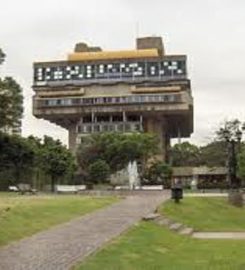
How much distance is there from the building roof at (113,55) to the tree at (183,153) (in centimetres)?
2066

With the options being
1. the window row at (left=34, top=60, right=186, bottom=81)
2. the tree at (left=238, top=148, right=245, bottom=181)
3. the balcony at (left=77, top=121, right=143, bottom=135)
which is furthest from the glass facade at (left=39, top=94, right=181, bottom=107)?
the tree at (left=238, top=148, right=245, bottom=181)

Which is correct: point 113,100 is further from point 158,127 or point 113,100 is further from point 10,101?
point 10,101

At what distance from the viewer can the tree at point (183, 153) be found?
516ft

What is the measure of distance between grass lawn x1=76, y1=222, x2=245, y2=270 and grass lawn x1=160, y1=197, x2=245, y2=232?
9735 millimetres

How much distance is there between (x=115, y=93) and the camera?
500 ft

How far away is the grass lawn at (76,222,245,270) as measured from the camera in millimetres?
15086

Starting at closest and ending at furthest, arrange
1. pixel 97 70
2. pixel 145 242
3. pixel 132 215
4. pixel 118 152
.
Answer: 1. pixel 145 242
2. pixel 132 215
3. pixel 118 152
4. pixel 97 70

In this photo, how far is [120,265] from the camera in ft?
48.9

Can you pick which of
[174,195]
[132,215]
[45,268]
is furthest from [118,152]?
[45,268]

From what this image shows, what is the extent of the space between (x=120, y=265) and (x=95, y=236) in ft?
19.1

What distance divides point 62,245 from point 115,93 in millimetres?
134787

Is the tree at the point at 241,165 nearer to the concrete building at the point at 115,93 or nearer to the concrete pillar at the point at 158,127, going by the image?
the concrete building at the point at 115,93

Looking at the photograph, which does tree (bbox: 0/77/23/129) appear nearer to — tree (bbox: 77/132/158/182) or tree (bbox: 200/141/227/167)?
tree (bbox: 200/141/227/167)

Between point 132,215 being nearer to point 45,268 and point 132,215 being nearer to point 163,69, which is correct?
point 45,268
